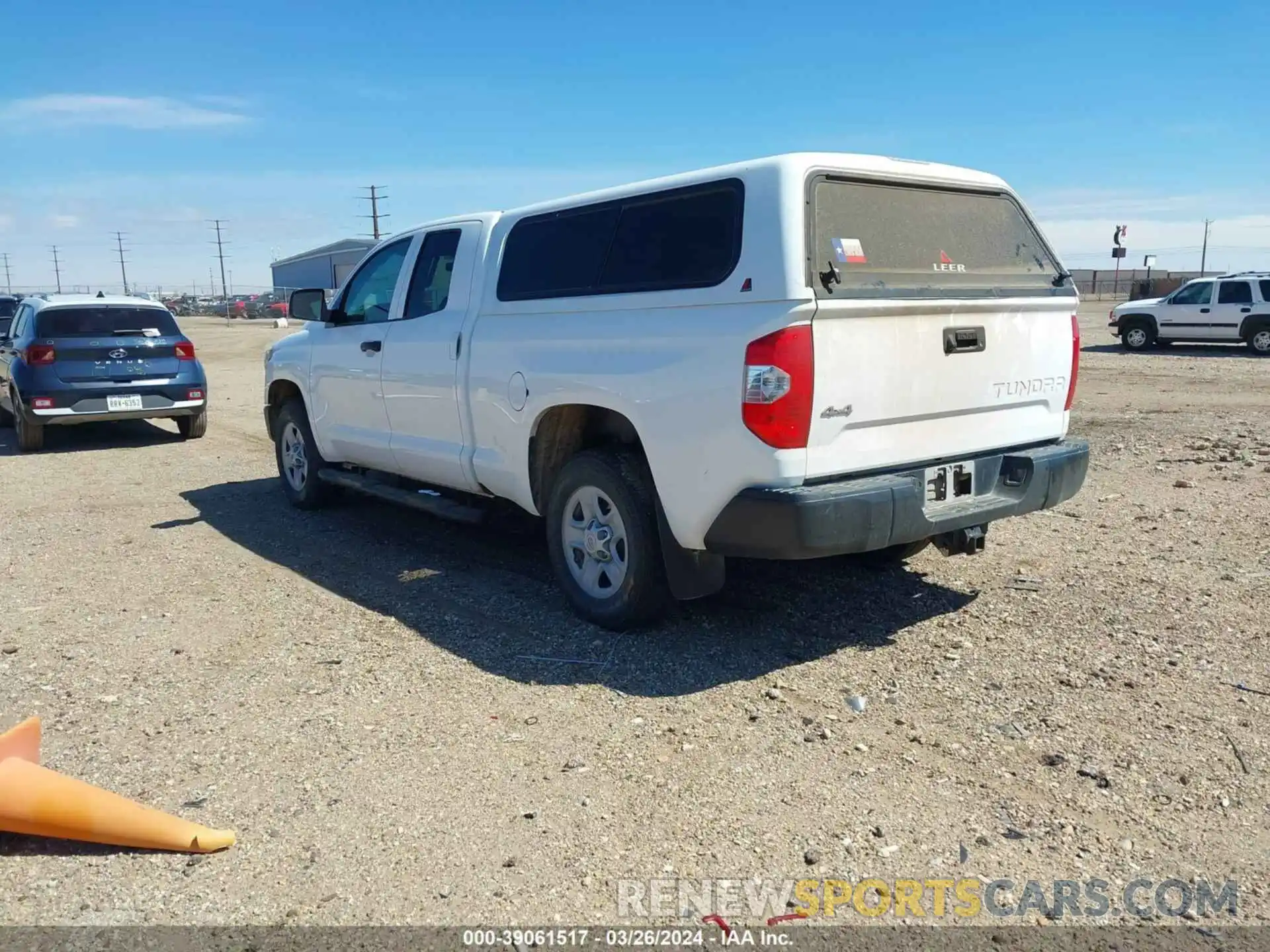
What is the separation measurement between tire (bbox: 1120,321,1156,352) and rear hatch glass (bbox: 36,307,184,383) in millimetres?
20867

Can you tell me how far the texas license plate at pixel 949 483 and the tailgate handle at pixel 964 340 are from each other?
51cm

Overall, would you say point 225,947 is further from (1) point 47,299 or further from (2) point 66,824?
(1) point 47,299

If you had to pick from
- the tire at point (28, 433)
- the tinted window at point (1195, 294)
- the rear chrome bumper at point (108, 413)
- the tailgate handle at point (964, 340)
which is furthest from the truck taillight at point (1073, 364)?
the tinted window at point (1195, 294)

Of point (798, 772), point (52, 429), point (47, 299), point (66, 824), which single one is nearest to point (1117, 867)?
point (798, 772)

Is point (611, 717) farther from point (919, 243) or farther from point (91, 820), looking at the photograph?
point (919, 243)

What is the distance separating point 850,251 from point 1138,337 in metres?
22.6

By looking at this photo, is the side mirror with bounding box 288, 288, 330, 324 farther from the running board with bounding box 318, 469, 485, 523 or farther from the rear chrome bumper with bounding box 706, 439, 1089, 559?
the rear chrome bumper with bounding box 706, 439, 1089, 559

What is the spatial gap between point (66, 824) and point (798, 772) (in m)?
2.43

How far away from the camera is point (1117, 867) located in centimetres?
308

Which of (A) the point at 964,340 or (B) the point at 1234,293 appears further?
(B) the point at 1234,293

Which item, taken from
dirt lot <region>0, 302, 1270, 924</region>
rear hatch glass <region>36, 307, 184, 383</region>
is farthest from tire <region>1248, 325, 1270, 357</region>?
rear hatch glass <region>36, 307, 184, 383</region>

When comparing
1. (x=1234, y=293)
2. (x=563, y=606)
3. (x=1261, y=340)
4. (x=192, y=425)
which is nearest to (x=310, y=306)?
(x=563, y=606)

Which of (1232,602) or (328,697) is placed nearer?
(328,697)

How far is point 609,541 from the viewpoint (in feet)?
16.7
